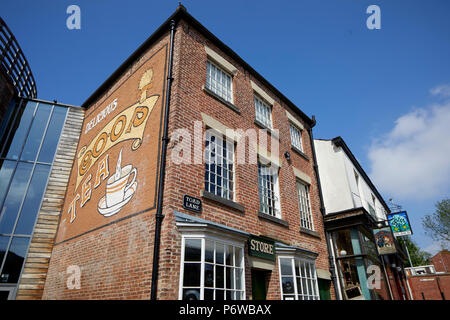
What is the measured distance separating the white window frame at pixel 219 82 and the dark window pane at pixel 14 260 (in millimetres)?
8212

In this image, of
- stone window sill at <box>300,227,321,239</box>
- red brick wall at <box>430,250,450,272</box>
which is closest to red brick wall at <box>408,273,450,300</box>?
stone window sill at <box>300,227,321,239</box>

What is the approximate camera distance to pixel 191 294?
564 centimetres

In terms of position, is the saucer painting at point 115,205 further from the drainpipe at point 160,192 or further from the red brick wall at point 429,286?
the red brick wall at point 429,286

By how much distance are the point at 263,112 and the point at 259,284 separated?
21.2 feet

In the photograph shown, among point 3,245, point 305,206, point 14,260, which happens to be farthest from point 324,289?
point 3,245

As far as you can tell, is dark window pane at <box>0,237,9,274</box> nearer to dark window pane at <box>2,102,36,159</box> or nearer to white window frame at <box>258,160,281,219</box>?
dark window pane at <box>2,102,36,159</box>

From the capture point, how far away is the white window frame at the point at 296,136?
41.6ft

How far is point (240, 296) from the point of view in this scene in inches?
253

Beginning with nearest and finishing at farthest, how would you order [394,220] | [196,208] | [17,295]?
[196,208]
[17,295]
[394,220]

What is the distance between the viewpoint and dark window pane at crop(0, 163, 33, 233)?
9789 millimetres

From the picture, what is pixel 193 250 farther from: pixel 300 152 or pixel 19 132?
pixel 19 132
